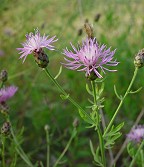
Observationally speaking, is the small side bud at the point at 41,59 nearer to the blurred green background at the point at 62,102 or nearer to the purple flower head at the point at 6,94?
the purple flower head at the point at 6,94

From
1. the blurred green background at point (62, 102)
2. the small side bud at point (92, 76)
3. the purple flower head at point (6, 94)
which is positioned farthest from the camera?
the blurred green background at point (62, 102)

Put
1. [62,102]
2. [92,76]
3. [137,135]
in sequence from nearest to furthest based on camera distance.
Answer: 1. [92,76]
2. [137,135]
3. [62,102]

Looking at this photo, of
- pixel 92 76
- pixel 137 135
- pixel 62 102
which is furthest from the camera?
pixel 62 102

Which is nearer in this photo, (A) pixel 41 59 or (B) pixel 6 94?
(A) pixel 41 59

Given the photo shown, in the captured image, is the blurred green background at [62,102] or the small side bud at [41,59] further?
the blurred green background at [62,102]

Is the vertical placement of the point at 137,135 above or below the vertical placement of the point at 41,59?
below

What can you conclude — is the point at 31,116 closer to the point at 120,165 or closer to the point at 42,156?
the point at 42,156

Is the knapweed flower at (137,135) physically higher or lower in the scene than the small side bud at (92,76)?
lower

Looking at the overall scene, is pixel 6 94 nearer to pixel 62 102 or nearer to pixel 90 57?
pixel 90 57

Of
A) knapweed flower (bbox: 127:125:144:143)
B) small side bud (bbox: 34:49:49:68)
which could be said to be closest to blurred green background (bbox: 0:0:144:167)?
knapweed flower (bbox: 127:125:144:143)

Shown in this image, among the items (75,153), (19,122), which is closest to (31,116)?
(19,122)

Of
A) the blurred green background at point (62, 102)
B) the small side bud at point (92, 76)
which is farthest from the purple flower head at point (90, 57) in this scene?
the blurred green background at point (62, 102)

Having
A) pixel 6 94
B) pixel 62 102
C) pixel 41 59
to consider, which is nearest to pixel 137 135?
pixel 6 94
